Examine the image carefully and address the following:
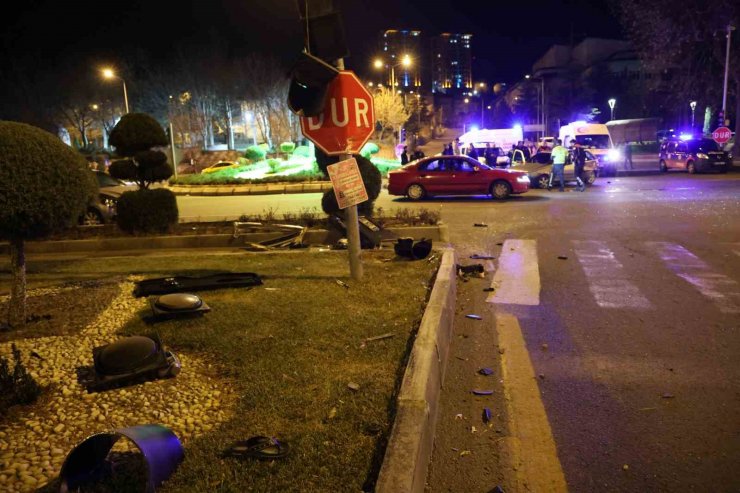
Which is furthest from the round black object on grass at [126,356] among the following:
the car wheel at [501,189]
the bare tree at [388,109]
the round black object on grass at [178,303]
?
the bare tree at [388,109]

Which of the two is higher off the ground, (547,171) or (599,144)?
(599,144)

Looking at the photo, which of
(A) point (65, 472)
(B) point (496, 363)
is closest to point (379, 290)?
(B) point (496, 363)

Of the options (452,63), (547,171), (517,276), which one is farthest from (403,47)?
(517,276)

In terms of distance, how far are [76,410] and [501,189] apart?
17.4 meters

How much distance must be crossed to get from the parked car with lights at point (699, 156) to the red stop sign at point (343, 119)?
2638 cm

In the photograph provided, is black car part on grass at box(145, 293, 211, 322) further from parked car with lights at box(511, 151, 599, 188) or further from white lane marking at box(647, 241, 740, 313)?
parked car with lights at box(511, 151, 599, 188)

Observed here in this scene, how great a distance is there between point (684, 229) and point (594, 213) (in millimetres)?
3098

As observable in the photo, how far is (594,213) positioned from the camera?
1560cm

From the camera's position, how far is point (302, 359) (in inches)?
194

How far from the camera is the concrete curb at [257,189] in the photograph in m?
26.9

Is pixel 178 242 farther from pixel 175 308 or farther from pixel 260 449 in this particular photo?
pixel 260 449

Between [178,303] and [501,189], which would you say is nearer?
[178,303]

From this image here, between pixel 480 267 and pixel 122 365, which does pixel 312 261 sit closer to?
pixel 480 267

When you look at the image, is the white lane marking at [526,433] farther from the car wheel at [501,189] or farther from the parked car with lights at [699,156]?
the parked car with lights at [699,156]
